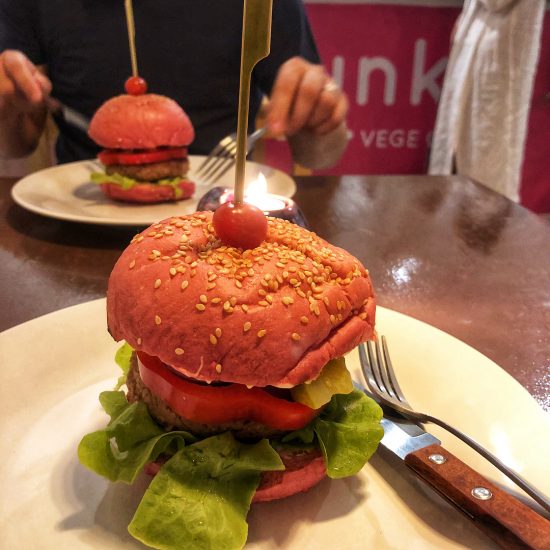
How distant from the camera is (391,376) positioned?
1.52m

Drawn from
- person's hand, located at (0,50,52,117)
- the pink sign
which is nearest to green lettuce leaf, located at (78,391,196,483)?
person's hand, located at (0,50,52,117)

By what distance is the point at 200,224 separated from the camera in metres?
1.30

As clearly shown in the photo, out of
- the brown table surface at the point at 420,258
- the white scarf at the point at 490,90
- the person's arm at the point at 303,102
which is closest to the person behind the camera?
the brown table surface at the point at 420,258

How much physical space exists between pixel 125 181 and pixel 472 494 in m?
2.14

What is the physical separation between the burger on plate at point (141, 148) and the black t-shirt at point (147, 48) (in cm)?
100

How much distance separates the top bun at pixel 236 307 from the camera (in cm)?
107

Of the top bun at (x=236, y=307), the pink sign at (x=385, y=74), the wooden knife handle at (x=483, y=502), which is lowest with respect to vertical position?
the pink sign at (x=385, y=74)

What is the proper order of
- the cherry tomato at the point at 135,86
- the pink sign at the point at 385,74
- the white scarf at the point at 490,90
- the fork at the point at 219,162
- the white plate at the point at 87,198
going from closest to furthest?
the white plate at the point at 87,198 < the cherry tomato at the point at 135,86 < the fork at the point at 219,162 < the white scarf at the point at 490,90 < the pink sign at the point at 385,74

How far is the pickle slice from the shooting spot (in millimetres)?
1151

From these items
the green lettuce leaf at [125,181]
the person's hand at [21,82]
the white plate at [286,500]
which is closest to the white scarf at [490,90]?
the green lettuce leaf at [125,181]

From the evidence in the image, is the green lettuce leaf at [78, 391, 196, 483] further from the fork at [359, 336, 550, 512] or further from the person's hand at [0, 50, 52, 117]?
the person's hand at [0, 50, 52, 117]

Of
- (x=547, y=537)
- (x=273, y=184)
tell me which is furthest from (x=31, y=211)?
(x=547, y=537)

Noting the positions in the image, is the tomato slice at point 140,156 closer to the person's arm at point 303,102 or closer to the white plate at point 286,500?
the person's arm at point 303,102

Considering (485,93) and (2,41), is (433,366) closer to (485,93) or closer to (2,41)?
(2,41)
